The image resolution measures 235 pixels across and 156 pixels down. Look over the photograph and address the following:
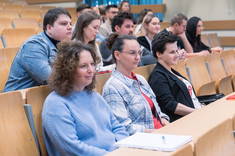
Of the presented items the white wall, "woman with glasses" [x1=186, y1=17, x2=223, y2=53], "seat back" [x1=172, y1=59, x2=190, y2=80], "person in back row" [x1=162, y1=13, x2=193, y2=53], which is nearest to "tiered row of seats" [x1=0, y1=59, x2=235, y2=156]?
"seat back" [x1=172, y1=59, x2=190, y2=80]

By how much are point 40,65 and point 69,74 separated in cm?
39

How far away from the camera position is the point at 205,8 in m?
6.89

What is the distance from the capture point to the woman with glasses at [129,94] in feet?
6.53

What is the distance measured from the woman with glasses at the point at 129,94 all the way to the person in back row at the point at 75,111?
0.58 ft

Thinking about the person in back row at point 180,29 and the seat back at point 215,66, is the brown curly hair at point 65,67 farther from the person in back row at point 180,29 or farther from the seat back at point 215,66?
the person in back row at point 180,29

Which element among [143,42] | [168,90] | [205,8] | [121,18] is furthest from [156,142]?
[205,8]

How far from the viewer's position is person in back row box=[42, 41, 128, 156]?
1563 millimetres

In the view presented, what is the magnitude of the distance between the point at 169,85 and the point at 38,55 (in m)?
0.98

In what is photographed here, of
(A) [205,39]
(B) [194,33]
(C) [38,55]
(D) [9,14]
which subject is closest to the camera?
(C) [38,55]

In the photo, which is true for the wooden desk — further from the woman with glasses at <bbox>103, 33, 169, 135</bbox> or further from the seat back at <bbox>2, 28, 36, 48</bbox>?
the seat back at <bbox>2, 28, 36, 48</bbox>

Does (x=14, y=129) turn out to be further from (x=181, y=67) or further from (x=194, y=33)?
(x=194, y=33)

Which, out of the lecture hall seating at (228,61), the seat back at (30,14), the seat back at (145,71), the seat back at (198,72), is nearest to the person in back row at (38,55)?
the seat back at (145,71)

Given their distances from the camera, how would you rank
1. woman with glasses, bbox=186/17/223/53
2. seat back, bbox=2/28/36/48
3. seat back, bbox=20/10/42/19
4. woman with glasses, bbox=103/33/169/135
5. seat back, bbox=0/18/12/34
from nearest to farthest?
woman with glasses, bbox=103/33/169/135 → seat back, bbox=2/28/36/48 → woman with glasses, bbox=186/17/223/53 → seat back, bbox=0/18/12/34 → seat back, bbox=20/10/42/19

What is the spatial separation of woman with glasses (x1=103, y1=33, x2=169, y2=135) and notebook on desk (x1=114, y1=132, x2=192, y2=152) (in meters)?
0.65
